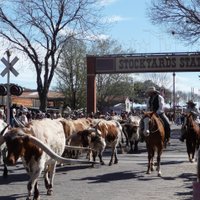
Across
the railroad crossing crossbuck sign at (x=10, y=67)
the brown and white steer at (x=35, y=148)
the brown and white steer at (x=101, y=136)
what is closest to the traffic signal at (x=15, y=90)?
the railroad crossing crossbuck sign at (x=10, y=67)

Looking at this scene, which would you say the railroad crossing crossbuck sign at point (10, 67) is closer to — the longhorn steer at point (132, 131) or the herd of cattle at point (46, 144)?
the herd of cattle at point (46, 144)

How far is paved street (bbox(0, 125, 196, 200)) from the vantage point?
11.6 m

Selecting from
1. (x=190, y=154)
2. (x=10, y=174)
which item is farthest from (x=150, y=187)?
(x=190, y=154)

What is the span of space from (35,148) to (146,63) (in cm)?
3118

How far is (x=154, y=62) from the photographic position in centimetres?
4022

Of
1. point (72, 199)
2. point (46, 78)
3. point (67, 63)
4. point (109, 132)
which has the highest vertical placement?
point (67, 63)

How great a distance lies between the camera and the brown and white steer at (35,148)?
923 cm

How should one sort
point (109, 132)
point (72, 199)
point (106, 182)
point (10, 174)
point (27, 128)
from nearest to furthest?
point (27, 128)
point (72, 199)
point (106, 182)
point (10, 174)
point (109, 132)

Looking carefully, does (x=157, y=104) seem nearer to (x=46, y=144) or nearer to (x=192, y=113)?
(x=192, y=113)

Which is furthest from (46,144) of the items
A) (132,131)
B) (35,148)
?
(132,131)

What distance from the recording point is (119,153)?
2264 cm

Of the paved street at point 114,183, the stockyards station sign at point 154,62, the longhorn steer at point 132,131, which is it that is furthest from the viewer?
the stockyards station sign at point 154,62

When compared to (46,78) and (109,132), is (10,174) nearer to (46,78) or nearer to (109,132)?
(109,132)

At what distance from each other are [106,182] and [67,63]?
44.9 m
